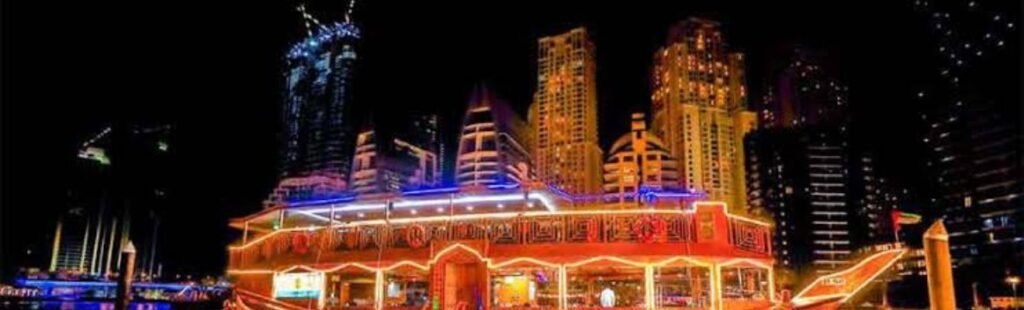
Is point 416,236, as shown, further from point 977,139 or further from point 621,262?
point 977,139

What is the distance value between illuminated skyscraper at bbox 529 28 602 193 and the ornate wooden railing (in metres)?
68.3

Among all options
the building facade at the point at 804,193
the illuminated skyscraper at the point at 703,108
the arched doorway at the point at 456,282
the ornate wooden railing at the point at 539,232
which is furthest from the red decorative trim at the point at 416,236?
the building facade at the point at 804,193

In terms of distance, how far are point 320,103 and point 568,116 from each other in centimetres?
4360

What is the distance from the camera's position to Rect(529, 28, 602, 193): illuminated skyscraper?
87062mm

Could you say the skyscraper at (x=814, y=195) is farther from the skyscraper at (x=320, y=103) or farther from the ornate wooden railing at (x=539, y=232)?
the ornate wooden railing at (x=539, y=232)

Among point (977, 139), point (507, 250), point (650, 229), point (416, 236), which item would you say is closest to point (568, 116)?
point (977, 139)

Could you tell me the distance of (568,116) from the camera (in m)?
88.4

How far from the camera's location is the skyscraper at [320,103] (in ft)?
358

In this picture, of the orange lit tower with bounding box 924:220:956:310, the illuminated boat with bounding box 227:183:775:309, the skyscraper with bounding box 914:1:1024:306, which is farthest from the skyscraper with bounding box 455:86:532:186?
the orange lit tower with bounding box 924:220:956:310

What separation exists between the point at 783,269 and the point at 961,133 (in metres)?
26.6

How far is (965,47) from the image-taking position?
231 feet

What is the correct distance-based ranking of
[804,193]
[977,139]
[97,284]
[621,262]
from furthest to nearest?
[804,193] < [97,284] < [977,139] < [621,262]

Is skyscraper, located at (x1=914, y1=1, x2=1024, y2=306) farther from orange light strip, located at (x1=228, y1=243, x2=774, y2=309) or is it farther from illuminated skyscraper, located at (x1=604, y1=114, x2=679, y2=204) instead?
orange light strip, located at (x1=228, y1=243, x2=774, y2=309)

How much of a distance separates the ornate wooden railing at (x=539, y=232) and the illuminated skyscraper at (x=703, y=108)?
7025 centimetres
